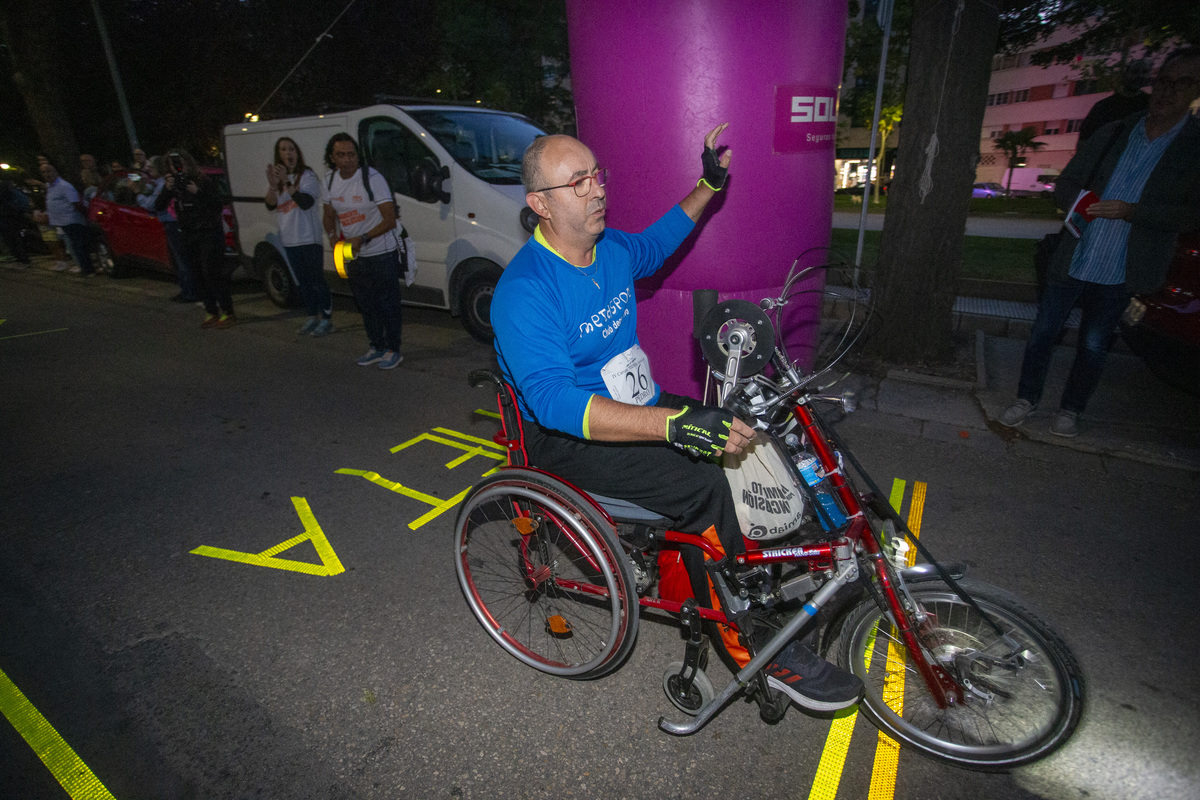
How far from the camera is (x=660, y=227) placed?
280 centimetres

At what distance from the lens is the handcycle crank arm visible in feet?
6.29

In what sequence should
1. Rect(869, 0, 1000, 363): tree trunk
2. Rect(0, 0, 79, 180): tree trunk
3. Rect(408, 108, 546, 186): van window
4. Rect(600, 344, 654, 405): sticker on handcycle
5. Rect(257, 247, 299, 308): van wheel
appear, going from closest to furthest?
Rect(600, 344, 654, 405): sticker on handcycle < Rect(869, 0, 1000, 363): tree trunk < Rect(408, 108, 546, 186): van window < Rect(257, 247, 299, 308): van wheel < Rect(0, 0, 79, 180): tree trunk

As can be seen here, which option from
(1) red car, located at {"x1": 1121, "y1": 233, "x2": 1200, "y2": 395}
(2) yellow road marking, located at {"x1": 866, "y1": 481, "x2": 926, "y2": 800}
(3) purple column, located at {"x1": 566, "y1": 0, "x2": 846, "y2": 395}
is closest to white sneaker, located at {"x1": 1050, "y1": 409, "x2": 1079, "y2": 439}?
(1) red car, located at {"x1": 1121, "y1": 233, "x2": 1200, "y2": 395}

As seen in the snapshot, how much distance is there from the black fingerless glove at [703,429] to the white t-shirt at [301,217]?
598cm

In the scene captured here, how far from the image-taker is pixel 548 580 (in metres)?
2.47

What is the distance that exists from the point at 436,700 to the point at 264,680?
72 cm

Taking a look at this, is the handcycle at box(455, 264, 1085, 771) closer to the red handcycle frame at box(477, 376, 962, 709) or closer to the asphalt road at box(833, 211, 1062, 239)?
the red handcycle frame at box(477, 376, 962, 709)

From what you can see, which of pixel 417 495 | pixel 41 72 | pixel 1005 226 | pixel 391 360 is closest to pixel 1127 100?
pixel 417 495

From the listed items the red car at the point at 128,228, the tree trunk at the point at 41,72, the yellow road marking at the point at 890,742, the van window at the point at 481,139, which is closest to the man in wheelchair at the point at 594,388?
the yellow road marking at the point at 890,742

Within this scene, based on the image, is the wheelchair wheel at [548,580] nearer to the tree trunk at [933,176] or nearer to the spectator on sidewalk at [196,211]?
the tree trunk at [933,176]

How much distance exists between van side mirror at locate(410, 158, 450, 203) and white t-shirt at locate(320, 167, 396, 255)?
347 millimetres

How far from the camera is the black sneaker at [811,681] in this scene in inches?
77.3

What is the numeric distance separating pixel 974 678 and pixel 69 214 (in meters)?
14.1

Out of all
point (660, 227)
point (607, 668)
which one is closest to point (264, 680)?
point (607, 668)
